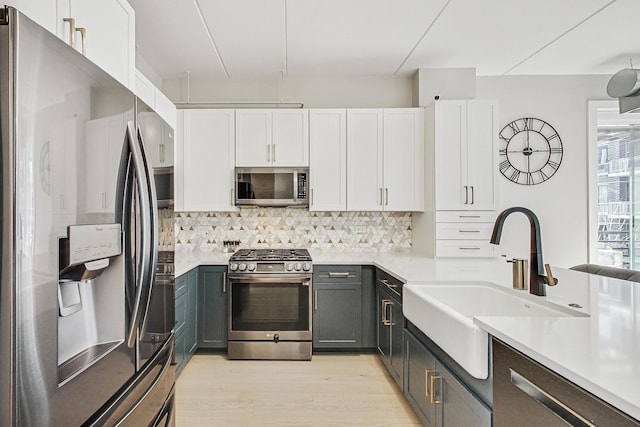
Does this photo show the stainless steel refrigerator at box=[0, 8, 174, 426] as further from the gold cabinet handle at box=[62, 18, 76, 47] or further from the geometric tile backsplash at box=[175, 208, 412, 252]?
the geometric tile backsplash at box=[175, 208, 412, 252]

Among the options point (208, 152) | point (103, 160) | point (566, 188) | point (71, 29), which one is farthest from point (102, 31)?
point (566, 188)

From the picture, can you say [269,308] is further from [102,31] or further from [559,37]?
[559,37]

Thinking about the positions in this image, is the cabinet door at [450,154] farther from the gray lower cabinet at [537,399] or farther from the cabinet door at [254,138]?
the gray lower cabinet at [537,399]

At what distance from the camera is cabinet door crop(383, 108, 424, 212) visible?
3.65 meters

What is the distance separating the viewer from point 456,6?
2.61 m

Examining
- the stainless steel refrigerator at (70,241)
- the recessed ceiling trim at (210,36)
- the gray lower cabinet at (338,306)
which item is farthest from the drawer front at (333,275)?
the stainless steel refrigerator at (70,241)

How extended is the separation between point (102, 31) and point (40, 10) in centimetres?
46

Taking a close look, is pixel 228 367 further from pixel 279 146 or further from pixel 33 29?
pixel 33 29

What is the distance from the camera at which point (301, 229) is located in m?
3.97

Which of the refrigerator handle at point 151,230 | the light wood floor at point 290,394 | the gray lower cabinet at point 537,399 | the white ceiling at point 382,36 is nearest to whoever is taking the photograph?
the gray lower cabinet at point 537,399

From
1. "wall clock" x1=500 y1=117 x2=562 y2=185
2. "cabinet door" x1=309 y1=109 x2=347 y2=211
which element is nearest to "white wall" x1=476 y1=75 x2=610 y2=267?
"wall clock" x1=500 y1=117 x2=562 y2=185

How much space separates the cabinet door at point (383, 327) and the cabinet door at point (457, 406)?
3.46 feet

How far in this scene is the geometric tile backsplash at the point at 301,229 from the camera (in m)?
3.96

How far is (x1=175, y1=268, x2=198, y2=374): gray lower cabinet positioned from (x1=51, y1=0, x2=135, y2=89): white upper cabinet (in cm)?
150
